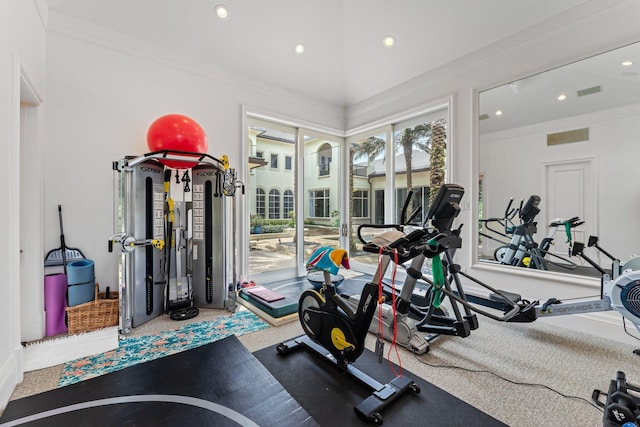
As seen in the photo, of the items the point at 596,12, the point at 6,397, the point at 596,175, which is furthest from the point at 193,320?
the point at 596,12

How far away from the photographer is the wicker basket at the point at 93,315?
275 cm

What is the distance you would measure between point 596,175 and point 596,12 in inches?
65.2

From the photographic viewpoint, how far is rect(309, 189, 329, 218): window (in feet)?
17.3

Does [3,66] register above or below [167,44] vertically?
below

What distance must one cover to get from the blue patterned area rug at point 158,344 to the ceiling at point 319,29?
349 centimetres

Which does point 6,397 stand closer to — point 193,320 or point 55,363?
point 55,363

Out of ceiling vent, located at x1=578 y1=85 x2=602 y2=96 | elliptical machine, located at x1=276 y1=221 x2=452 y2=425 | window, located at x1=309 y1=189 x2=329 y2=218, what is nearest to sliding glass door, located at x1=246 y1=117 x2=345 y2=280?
window, located at x1=309 y1=189 x2=329 y2=218

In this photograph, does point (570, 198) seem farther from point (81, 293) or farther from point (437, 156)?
point (81, 293)

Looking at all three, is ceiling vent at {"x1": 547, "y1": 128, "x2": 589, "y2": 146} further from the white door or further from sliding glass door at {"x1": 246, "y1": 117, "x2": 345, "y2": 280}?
sliding glass door at {"x1": 246, "y1": 117, "x2": 345, "y2": 280}

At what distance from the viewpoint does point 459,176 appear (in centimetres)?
386

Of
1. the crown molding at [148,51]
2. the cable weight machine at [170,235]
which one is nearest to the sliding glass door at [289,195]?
the crown molding at [148,51]

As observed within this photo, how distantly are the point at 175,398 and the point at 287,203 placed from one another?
354 cm

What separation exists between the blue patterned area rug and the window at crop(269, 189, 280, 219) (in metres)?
1.89

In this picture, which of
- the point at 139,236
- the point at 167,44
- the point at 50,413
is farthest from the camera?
the point at 167,44
